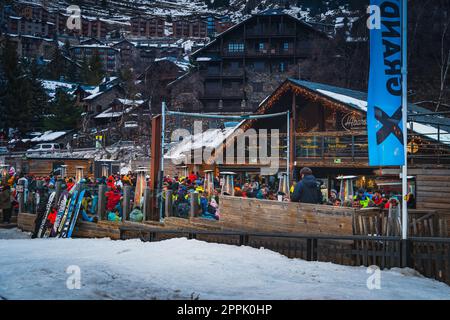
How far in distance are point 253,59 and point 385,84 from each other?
5004 cm

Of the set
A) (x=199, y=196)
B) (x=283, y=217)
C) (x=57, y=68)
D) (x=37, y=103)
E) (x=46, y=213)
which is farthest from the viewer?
(x=57, y=68)

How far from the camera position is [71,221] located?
16406 millimetres

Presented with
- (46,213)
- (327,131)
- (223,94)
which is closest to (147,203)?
(46,213)

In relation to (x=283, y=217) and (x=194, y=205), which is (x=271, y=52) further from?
(x=283, y=217)

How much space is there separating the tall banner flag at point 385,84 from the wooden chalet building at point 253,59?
47630 millimetres

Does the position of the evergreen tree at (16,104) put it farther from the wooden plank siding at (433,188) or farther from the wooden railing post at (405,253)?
the wooden railing post at (405,253)

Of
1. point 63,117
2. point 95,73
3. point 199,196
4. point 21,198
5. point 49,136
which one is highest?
point 95,73

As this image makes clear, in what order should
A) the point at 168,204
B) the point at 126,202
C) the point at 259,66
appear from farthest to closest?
the point at 259,66
the point at 126,202
the point at 168,204

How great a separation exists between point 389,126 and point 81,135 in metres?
56.1

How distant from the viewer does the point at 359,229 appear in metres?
8.53

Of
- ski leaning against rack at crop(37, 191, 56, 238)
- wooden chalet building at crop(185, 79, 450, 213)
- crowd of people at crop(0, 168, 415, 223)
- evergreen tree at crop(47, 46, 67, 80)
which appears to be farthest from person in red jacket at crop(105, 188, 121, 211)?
evergreen tree at crop(47, 46, 67, 80)

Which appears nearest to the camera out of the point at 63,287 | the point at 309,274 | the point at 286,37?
the point at 63,287

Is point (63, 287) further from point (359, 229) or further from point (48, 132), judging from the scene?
point (48, 132)

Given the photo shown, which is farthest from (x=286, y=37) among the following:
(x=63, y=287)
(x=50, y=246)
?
(x=63, y=287)
